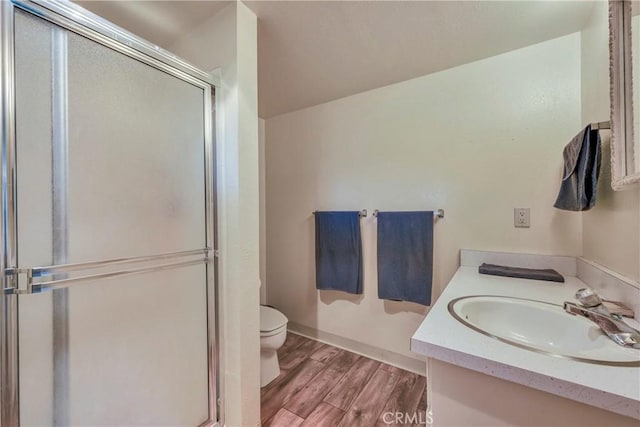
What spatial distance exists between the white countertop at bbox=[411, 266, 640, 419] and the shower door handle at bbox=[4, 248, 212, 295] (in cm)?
98

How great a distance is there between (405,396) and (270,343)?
89 cm

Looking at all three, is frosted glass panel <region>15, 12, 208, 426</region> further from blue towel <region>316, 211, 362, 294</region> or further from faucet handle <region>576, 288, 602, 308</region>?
faucet handle <region>576, 288, 602, 308</region>

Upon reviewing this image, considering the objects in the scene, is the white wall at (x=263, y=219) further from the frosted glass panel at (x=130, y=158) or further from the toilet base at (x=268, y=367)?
the frosted glass panel at (x=130, y=158)

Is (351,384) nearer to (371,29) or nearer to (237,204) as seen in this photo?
(237,204)

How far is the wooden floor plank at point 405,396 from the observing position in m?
1.43

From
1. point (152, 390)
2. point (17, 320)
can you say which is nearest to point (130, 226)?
point (17, 320)

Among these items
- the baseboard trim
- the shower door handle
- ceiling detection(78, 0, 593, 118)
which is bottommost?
the baseboard trim

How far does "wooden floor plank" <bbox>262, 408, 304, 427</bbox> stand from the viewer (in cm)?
135

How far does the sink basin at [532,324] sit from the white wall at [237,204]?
91cm

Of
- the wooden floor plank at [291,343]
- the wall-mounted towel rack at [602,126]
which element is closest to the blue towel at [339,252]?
the wooden floor plank at [291,343]

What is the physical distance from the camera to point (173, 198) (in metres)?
1.10

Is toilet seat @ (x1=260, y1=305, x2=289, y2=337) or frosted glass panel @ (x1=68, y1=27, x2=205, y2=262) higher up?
frosted glass panel @ (x1=68, y1=27, x2=205, y2=262)

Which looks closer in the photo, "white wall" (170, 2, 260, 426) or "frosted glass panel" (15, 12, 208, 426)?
"frosted glass panel" (15, 12, 208, 426)

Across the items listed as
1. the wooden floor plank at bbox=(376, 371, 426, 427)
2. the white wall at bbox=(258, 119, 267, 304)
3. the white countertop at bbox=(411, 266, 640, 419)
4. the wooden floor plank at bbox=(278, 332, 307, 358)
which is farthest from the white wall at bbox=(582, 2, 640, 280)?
the white wall at bbox=(258, 119, 267, 304)
